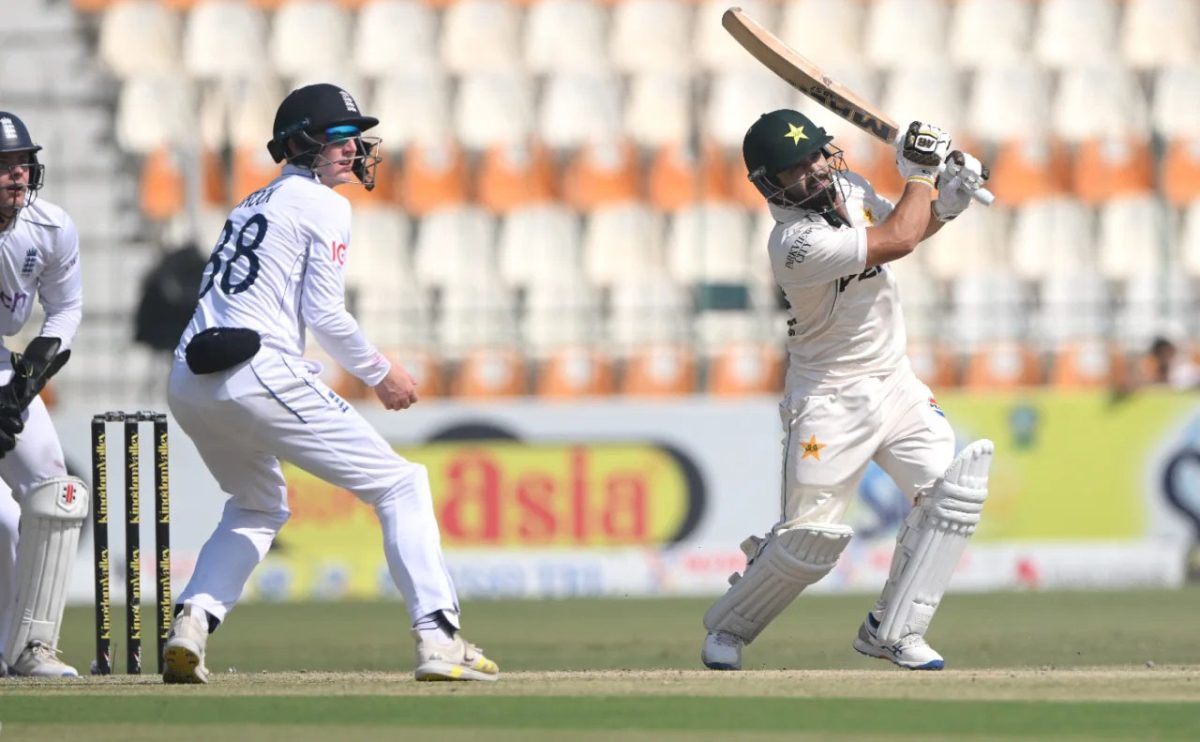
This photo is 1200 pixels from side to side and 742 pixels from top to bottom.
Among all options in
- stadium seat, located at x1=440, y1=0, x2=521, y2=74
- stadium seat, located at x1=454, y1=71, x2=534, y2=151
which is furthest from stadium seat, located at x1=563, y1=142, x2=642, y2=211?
stadium seat, located at x1=440, y1=0, x2=521, y2=74

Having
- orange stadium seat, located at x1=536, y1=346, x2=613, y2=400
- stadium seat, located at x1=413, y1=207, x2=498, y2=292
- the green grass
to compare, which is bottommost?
the green grass

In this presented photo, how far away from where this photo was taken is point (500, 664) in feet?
24.7

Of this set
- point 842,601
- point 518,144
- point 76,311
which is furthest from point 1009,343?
point 76,311

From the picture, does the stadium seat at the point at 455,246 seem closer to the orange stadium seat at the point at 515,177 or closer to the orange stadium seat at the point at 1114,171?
the orange stadium seat at the point at 515,177

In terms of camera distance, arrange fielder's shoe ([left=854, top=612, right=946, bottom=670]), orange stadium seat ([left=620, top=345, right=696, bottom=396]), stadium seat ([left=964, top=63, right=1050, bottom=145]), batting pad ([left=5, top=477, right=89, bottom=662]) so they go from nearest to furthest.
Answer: fielder's shoe ([left=854, top=612, right=946, bottom=670]) → batting pad ([left=5, top=477, right=89, bottom=662]) → orange stadium seat ([left=620, top=345, right=696, bottom=396]) → stadium seat ([left=964, top=63, right=1050, bottom=145])

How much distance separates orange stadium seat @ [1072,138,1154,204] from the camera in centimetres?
1397

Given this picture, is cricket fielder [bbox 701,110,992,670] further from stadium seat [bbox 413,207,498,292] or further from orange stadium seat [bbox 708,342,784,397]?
stadium seat [bbox 413,207,498,292]

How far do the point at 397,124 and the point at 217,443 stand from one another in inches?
350

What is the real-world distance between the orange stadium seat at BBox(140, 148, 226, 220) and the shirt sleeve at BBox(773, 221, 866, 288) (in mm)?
8188

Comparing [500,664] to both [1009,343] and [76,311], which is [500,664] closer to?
[76,311]

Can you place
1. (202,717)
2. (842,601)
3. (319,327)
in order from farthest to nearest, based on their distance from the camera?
(842,601), (319,327), (202,717)

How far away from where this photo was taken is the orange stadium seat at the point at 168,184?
45.4 ft

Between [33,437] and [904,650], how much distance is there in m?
3.12

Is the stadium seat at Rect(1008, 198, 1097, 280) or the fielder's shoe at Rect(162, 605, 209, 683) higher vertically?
the stadium seat at Rect(1008, 198, 1097, 280)
